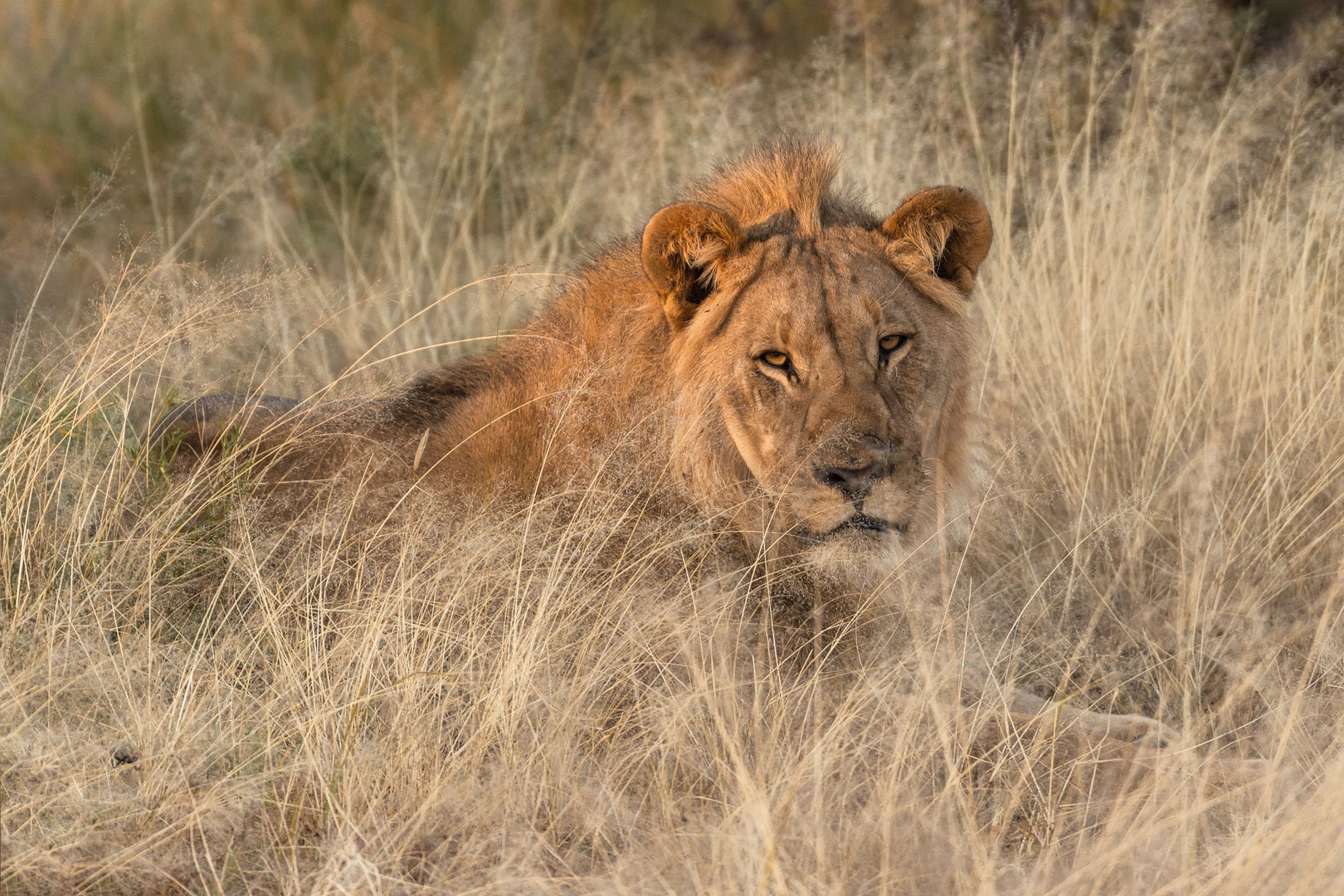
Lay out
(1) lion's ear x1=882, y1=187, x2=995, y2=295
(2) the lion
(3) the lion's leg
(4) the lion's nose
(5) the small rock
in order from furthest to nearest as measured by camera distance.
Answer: (1) lion's ear x1=882, y1=187, x2=995, y2=295 → (2) the lion → (4) the lion's nose → (3) the lion's leg → (5) the small rock

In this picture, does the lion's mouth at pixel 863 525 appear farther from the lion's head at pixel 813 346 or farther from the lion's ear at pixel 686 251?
the lion's ear at pixel 686 251

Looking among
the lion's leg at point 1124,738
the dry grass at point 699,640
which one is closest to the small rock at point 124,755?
the dry grass at point 699,640

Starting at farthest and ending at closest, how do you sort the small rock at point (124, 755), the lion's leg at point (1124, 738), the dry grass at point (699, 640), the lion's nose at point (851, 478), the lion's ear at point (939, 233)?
the lion's ear at point (939, 233) → the lion's nose at point (851, 478) → the lion's leg at point (1124, 738) → the small rock at point (124, 755) → the dry grass at point (699, 640)

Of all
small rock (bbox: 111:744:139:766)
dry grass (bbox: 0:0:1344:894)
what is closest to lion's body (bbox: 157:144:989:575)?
dry grass (bbox: 0:0:1344:894)

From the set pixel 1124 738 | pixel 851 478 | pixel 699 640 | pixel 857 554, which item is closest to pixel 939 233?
pixel 851 478

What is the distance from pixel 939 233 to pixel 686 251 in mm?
805

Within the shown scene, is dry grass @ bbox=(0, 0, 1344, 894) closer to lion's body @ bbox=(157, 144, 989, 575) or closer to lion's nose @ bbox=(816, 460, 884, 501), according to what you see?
lion's body @ bbox=(157, 144, 989, 575)

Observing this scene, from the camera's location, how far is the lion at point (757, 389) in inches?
140

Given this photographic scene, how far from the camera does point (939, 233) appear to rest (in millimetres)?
3898

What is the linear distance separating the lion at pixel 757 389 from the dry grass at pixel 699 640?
0.71 feet

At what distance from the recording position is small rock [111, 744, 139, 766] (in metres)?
3.02

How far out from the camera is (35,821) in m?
2.71

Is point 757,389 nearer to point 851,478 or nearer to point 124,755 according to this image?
point 851,478

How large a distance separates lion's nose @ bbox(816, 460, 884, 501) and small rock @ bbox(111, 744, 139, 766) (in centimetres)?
185
